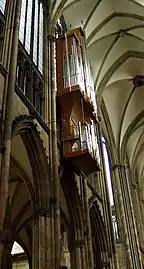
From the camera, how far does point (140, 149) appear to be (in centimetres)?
2522

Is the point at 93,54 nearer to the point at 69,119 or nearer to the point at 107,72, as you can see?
the point at 107,72

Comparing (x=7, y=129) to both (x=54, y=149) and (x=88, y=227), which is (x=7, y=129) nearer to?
(x=54, y=149)

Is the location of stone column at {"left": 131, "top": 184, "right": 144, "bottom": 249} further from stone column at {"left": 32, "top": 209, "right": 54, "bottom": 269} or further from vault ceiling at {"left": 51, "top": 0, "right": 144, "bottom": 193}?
stone column at {"left": 32, "top": 209, "right": 54, "bottom": 269}

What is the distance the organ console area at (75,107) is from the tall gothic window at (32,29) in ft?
2.96

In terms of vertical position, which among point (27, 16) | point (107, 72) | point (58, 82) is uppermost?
point (107, 72)

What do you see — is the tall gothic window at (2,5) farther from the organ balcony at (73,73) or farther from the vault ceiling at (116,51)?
the vault ceiling at (116,51)

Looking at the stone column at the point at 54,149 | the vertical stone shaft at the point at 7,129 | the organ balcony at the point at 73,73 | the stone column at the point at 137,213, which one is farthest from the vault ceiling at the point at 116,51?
the vertical stone shaft at the point at 7,129

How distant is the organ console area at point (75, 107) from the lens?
11491 millimetres

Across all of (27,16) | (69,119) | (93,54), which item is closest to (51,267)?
(69,119)

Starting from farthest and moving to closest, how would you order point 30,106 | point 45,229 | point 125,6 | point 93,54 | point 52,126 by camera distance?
point 93,54, point 125,6, point 52,126, point 30,106, point 45,229

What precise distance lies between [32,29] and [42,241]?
277 inches

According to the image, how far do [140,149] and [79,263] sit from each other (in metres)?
14.9

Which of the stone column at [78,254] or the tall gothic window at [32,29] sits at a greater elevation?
the tall gothic window at [32,29]

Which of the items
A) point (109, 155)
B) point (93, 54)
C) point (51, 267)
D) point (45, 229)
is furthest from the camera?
point (109, 155)
